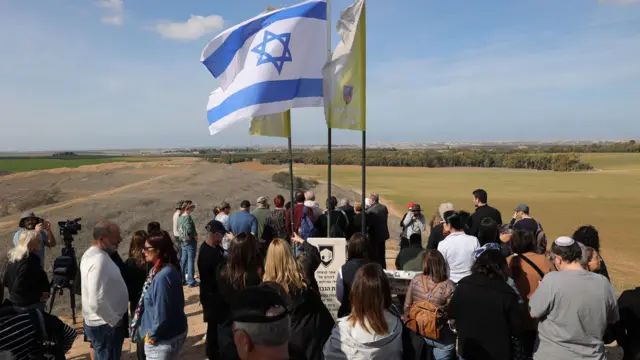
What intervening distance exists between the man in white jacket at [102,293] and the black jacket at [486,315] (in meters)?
3.20

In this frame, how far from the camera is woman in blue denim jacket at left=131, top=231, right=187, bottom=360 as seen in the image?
350 cm

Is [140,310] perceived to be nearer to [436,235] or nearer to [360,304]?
[360,304]

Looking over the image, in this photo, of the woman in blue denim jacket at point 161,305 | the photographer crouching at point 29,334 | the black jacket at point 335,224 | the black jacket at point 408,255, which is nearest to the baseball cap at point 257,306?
the photographer crouching at point 29,334

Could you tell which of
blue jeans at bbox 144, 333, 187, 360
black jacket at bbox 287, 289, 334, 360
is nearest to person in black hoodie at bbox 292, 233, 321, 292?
black jacket at bbox 287, 289, 334, 360

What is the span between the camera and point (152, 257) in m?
3.59

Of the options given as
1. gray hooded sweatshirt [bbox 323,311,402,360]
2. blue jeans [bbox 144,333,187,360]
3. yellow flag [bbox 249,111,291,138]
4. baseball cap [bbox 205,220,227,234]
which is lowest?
blue jeans [bbox 144,333,187,360]

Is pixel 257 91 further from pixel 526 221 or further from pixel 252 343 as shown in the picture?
pixel 526 221

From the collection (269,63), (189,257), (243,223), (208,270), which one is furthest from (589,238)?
(189,257)

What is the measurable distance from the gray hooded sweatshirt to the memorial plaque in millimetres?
2126

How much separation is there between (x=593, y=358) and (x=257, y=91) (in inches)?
183

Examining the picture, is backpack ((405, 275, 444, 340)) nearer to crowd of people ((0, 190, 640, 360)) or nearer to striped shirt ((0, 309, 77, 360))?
crowd of people ((0, 190, 640, 360))

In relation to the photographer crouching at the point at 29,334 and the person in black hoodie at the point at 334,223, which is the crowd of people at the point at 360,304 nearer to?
the photographer crouching at the point at 29,334

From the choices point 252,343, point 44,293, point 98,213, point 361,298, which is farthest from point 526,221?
point 98,213

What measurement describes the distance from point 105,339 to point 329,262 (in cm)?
261
